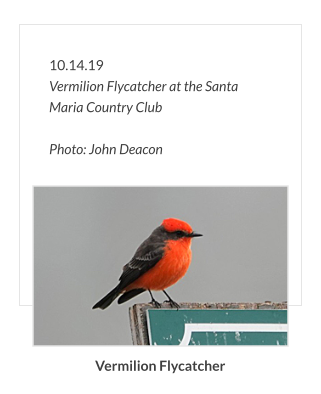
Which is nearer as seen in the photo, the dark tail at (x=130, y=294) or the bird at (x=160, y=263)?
the bird at (x=160, y=263)

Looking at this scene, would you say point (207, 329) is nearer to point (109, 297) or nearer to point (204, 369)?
point (204, 369)

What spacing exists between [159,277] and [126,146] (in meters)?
1.12

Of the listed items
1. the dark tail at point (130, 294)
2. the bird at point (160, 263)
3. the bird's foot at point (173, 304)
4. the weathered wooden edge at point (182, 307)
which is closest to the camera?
the weathered wooden edge at point (182, 307)

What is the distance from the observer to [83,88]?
4.09m

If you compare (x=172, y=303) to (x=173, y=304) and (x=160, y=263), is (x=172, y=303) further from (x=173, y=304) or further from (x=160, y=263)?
(x=160, y=263)

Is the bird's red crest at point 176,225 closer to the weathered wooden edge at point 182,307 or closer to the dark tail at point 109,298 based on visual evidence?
the dark tail at point 109,298


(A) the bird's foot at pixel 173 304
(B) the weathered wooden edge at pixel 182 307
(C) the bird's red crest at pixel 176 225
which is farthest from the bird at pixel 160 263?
(B) the weathered wooden edge at pixel 182 307

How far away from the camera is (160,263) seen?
4480 millimetres

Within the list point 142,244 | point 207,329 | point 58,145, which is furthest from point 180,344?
point 58,145

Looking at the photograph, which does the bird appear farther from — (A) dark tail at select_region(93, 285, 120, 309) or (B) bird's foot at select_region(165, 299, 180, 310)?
(B) bird's foot at select_region(165, 299, 180, 310)

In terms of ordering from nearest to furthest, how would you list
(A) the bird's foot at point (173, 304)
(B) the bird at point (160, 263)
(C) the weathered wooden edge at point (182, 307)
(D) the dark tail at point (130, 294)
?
1. (C) the weathered wooden edge at point (182, 307)
2. (A) the bird's foot at point (173, 304)
3. (B) the bird at point (160, 263)
4. (D) the dark tail at point (130, 294)

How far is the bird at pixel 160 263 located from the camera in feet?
14.7

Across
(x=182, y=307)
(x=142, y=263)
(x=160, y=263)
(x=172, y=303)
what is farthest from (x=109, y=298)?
(x=182, y=307)

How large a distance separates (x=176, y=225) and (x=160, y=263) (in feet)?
1.13
